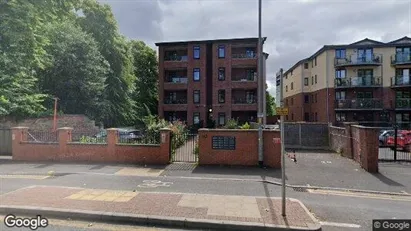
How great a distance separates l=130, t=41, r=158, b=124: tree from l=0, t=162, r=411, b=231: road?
37136 mm

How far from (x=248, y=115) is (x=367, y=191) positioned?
2983 cm

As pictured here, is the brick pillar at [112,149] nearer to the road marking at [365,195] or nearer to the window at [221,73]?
the road marking at [365,195]

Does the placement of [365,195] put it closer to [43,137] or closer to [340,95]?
[43,137]

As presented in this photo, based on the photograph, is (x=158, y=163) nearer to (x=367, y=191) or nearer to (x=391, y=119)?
(x=367, y=191)

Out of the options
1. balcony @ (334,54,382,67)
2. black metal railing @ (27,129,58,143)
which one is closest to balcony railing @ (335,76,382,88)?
balcony @ (334,54,382,67)

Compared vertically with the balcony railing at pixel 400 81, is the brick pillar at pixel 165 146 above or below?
below

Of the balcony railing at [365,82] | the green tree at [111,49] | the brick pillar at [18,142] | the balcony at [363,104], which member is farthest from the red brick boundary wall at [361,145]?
the green tree at [111,49]

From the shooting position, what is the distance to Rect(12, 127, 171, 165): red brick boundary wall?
541 inches

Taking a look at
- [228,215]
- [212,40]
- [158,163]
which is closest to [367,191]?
[228,215]

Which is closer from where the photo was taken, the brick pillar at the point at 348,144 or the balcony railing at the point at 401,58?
the brick pillar at the point at 348,144

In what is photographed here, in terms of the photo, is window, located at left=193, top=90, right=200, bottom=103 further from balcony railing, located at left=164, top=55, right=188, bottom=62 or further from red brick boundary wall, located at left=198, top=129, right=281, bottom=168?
red brick boundary wall, located at left=198, top=129, right=281, bottom=168

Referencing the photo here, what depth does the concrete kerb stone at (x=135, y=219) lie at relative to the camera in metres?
5.76

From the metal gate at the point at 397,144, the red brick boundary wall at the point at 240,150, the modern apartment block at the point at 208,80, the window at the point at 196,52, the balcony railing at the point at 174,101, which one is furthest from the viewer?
the balcony railing at the point at 174,101

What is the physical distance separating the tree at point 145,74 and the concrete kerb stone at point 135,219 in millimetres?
42858
